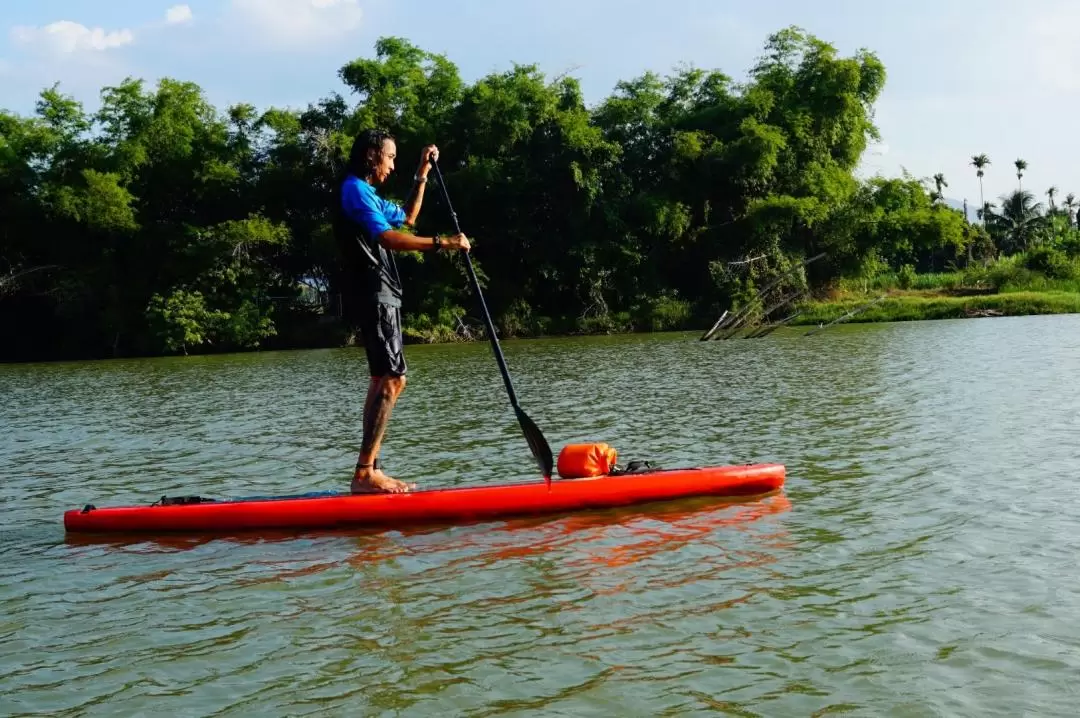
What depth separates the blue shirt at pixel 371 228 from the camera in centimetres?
708

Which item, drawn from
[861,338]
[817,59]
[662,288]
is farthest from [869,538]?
[817,59]

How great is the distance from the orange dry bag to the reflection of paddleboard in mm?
137

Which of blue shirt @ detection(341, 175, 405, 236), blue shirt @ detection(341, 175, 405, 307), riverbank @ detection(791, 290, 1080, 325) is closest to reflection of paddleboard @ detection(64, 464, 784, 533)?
blue shirt @ detection(341, 175, 405, 307)

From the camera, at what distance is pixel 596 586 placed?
18.6ft

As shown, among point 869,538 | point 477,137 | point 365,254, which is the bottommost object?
point 869,538

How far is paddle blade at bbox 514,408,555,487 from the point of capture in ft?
24.9

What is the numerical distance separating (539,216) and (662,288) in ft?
20.8

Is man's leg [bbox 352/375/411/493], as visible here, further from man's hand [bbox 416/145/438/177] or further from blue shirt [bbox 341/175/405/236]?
man's hand [bbox 416/145/438/177]

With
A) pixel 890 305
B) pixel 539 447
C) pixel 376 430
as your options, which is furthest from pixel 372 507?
pixel 890 305

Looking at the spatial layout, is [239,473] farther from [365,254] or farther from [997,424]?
[997,424]

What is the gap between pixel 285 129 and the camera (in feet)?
152

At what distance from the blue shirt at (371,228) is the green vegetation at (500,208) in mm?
35816

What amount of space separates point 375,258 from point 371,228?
0.21 meters

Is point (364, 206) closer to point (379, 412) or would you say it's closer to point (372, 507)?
point (379, 412)
